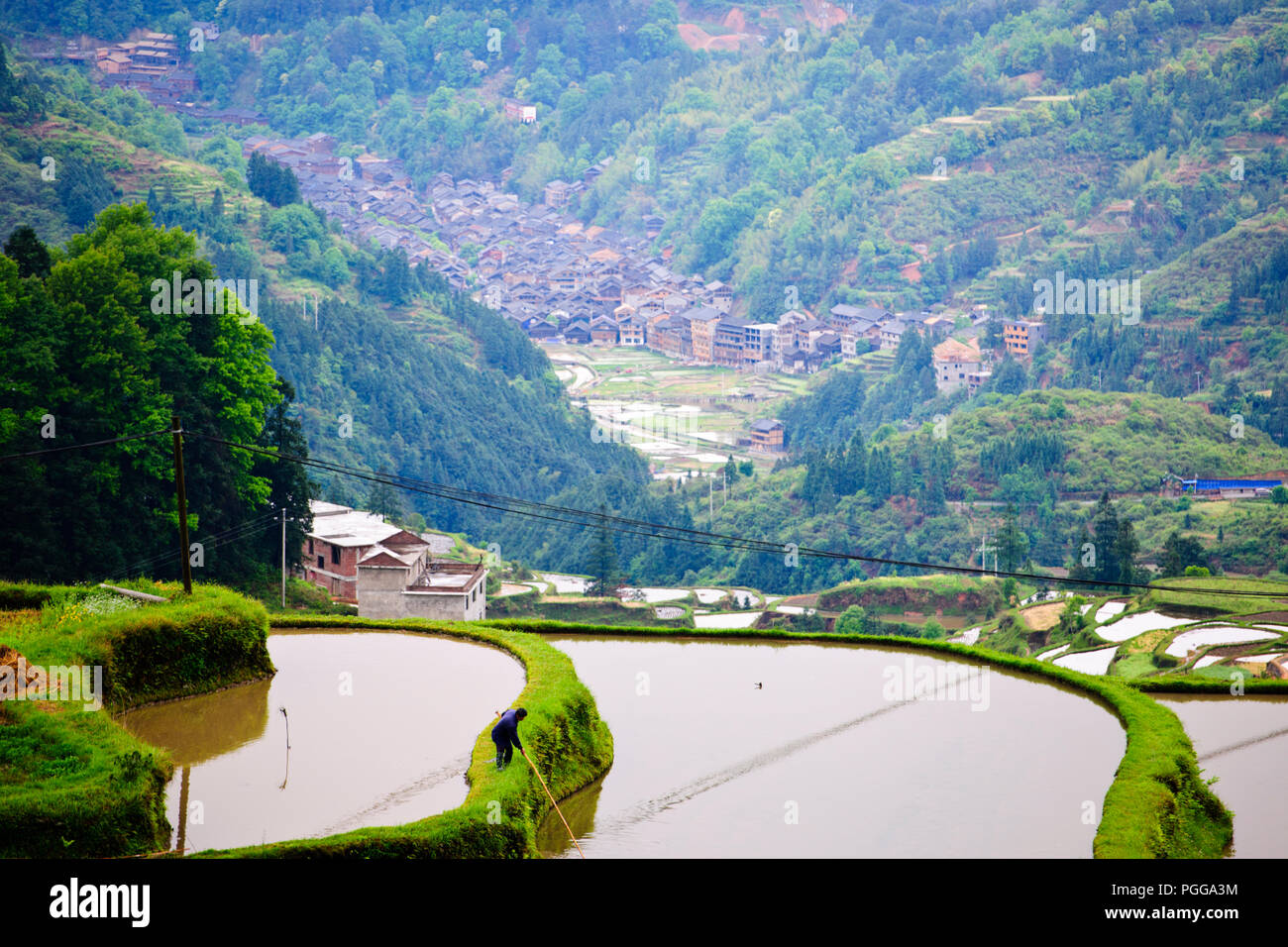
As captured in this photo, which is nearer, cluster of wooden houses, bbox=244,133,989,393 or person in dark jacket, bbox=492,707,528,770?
person in dark jacket, bbox=492,707,528,770

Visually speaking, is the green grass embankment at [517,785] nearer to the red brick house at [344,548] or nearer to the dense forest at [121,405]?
the dense forest at [121,405]

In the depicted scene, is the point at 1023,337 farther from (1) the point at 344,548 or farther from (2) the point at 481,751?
(2) the point at 481,751

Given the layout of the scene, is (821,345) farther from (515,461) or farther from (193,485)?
(193,485)

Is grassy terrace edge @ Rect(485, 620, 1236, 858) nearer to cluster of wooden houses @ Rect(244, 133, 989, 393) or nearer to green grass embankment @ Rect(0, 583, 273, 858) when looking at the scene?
green grass embankment @ Rect(0, 583, 273, 858)

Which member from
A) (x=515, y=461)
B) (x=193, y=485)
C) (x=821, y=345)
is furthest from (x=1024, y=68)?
(x=193, y=485)
